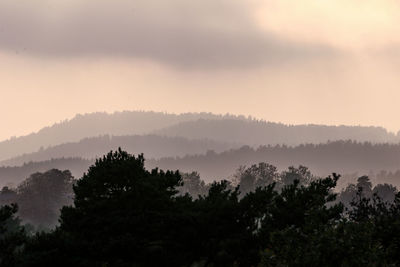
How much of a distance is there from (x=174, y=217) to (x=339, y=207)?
8095 millimetres

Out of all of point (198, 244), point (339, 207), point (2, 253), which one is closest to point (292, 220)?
point (339, 207)

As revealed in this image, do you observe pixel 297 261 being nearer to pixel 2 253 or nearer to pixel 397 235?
pixel 397 235

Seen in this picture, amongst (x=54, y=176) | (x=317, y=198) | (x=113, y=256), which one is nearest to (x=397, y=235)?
(x=317, y=198)

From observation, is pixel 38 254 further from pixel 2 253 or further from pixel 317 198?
pixel 317 198

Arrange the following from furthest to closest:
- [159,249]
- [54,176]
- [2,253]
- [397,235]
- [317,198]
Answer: [54,176]
[2,253]
[159,249]
[317,198]
[397,235]

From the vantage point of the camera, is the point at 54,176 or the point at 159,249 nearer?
the point at 159,249

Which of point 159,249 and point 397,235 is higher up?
point 397,235

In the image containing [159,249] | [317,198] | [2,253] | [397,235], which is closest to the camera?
[397,235]

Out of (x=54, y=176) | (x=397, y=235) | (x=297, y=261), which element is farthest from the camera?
(x=54, y=176)

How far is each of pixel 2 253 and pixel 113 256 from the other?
8245 mm

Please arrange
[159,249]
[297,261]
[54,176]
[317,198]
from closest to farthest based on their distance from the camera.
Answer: [297,261] → [317,198] → [159,249] → [54,176]

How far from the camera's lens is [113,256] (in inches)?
1289

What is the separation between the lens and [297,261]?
63.8 feet

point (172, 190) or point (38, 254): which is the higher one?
point (172, 190)
